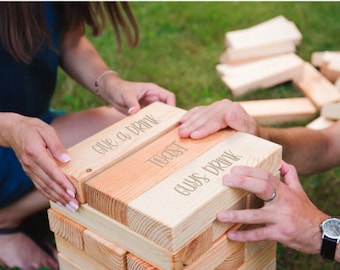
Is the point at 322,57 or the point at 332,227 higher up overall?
the point at 332,227

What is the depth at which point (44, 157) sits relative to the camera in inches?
58.6

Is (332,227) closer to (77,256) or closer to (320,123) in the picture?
(77,256)

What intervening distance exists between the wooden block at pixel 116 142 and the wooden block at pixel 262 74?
1.59 meters

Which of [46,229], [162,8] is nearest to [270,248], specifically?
[46,229]

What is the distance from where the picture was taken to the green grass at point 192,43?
3.40 meters

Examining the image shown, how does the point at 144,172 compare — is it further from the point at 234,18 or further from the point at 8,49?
the point at 234,18

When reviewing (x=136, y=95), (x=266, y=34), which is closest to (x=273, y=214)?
(x=136, y=95)

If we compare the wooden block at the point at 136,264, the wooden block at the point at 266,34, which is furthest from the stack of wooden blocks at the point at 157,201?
the wooden block at the point at 266,34

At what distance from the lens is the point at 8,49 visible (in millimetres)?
2078

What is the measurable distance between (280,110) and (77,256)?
69.4 inches

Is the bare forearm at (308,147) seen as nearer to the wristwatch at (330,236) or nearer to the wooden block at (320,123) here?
the wristwatch at (330,236)

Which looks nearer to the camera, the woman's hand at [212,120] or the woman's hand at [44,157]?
the woman's hand at [44,157]

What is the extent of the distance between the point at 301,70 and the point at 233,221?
2.16m

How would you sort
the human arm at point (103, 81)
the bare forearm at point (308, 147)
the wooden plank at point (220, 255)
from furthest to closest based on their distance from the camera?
the human arm at point (103, 81)
the bare forearm at point (308, 147)
the wooden plank at point (220, 255)
